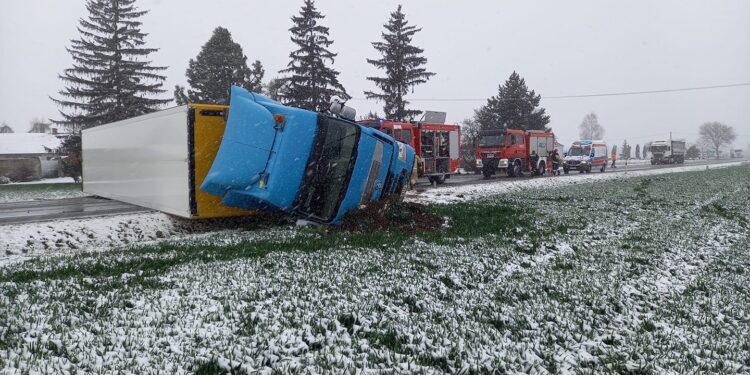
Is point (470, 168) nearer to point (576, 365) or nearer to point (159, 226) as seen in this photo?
point (159, 226)

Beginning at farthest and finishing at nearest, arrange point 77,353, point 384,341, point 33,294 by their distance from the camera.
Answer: point 33,294
point 384,341
point 77,353

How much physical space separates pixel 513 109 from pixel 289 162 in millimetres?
51378

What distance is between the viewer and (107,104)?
34.7 m

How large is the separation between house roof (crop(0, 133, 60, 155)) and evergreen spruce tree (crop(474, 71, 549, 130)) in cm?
4668

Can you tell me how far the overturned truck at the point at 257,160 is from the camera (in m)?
9.35

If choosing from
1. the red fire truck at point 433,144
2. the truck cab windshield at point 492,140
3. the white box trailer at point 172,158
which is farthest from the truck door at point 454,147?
the white box trailer at point 172,158

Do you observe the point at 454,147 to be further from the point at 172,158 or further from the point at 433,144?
the point at 172,158

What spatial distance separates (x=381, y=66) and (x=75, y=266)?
38.9 metres

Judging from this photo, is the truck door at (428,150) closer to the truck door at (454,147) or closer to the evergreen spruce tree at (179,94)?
the truck door at (454,147)

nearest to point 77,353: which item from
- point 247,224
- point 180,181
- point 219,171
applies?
point 219,171

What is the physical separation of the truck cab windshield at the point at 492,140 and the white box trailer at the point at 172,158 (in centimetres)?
2306

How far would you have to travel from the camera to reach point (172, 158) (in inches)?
407

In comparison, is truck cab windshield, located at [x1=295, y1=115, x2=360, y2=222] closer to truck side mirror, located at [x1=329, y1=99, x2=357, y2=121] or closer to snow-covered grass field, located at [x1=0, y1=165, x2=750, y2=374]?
snow-covered grass field, located at [x1=0, y1=165, x2=750, y2=374]

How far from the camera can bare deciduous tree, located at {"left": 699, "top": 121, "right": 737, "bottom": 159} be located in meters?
132
